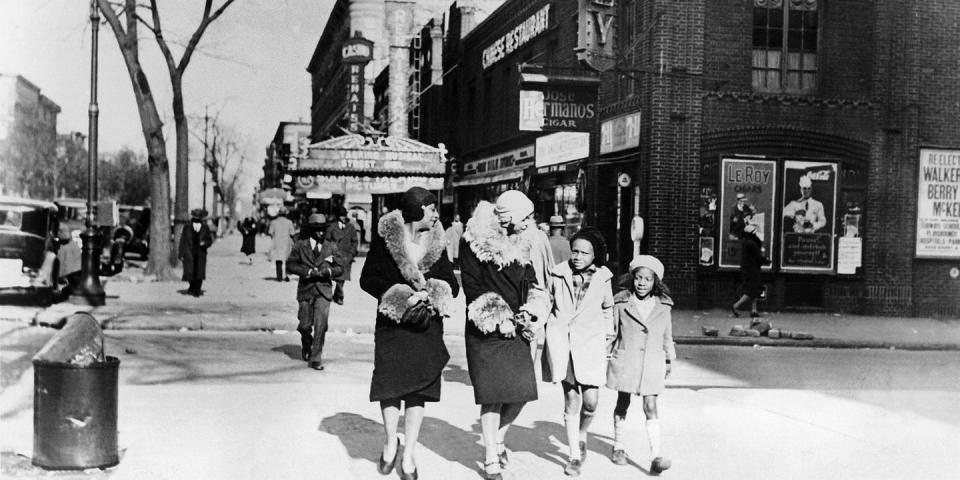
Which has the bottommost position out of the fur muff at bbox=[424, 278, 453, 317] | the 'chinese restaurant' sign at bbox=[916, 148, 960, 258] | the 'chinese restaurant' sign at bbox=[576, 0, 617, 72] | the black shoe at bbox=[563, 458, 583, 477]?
the black shoe at bbox=[563, 458, 583, 477]

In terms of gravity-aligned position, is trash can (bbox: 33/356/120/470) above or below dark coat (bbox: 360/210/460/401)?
below

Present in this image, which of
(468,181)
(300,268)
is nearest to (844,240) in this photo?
(300,268)

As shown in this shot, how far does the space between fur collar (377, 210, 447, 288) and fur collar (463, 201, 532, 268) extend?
273 millimetres

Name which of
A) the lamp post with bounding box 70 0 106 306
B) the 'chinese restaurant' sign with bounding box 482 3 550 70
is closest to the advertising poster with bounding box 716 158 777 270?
the 'chinese restaurant' sign with bounding box 482 3 550 70

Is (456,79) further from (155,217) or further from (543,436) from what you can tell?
(543,436)

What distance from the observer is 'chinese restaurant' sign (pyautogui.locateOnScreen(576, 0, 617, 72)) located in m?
18.1

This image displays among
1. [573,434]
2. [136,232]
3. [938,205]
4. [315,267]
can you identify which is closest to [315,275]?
[315,267]

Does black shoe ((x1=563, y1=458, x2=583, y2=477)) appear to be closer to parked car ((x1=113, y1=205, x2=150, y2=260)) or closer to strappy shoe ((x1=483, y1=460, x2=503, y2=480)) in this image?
strappy shoe ((x1=483, y1=460, x2=503, y2=480))

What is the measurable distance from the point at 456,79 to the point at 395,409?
31975 millimetres

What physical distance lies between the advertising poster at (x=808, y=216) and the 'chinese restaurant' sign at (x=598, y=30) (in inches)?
165

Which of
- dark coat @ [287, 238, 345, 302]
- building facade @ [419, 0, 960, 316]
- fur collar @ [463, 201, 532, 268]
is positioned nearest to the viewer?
fur collar @ [463, 201, 532, 268]

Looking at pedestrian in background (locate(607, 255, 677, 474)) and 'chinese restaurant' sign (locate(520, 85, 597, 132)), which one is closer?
pedestrian in background (locate(607, 255, 677, 474))

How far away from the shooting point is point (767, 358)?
42.7ft

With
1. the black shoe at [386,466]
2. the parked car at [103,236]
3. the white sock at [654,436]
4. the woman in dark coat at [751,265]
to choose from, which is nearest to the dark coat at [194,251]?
the parked car at [103,236]
